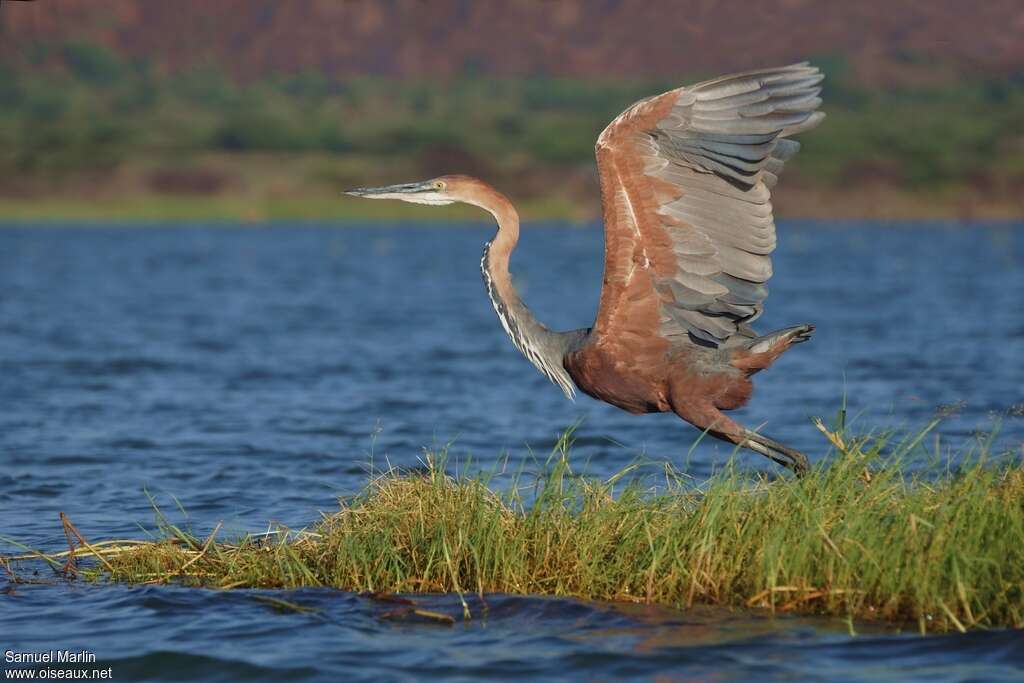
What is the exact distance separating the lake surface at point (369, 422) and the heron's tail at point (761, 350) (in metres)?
0.68

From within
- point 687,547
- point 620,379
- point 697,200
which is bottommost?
point 687,547

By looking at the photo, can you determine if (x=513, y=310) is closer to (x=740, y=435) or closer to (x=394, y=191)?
(x=394, y=191)

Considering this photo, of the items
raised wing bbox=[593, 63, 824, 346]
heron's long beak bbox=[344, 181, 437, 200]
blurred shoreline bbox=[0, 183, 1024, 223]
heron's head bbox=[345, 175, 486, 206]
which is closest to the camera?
raised wing bbox=[593, 63, 824, 346]

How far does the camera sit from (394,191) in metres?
7.70

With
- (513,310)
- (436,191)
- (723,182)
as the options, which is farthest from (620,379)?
(436,191)

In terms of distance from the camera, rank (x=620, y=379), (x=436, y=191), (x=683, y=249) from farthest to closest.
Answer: (x=436, y=191) → (x=620, y=379) → (x=683, y=249)

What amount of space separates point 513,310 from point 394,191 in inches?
35.0

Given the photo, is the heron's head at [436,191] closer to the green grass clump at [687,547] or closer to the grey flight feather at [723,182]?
the grey flight feather at [723,182]

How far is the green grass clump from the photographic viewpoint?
642cm

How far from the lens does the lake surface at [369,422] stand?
251 inches

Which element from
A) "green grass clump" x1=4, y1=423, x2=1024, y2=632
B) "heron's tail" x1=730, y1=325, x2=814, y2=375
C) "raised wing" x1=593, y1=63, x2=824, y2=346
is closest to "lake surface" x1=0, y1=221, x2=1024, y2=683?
"green grass clump" x1=4, y1=423, x2=1024, y2=632

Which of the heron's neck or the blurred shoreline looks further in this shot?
the blurred shoreline

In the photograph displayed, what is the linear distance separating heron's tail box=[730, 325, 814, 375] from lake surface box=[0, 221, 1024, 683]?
0.68 meters

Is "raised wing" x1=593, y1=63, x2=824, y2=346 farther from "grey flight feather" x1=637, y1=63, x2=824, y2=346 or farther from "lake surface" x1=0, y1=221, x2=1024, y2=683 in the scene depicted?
"lake surface" x1=0, y1=221, x2=1024, y2=683
